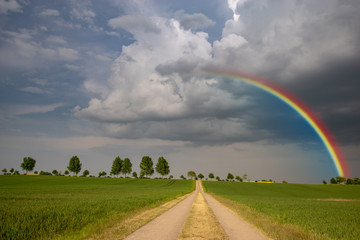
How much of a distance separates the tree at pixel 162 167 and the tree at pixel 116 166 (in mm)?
24714

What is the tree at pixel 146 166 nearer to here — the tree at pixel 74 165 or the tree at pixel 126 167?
the tree at pixel 126 167

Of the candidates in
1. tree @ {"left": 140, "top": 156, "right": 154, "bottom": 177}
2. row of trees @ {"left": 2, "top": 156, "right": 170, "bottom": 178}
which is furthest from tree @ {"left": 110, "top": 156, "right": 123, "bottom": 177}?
tree @ {"left": 140, "top": 156, "right": 154, "bottom": 177}

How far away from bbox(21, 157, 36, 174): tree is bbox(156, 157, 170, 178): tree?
286 ft

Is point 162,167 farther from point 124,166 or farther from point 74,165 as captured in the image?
point 74,165

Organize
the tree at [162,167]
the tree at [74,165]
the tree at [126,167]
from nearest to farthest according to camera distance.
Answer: the tree at [74,165], the tree at [162,167], the tree at [126,167]

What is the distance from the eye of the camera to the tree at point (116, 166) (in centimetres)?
14738

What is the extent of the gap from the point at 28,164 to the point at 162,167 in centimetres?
9182

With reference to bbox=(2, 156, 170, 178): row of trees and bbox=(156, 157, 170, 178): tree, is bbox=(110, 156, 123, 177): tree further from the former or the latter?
bbox=(156, 157, 170, 178): tree

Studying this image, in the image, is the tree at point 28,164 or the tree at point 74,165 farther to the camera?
the tree at point 28,164

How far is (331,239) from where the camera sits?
11539 millimetres

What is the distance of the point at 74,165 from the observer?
5615 inches

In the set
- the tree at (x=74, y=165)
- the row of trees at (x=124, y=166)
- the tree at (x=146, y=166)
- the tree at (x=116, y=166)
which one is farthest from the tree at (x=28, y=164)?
the tree at (x=146, y=166)

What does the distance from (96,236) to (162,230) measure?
131 inches

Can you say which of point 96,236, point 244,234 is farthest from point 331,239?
point 96,236
